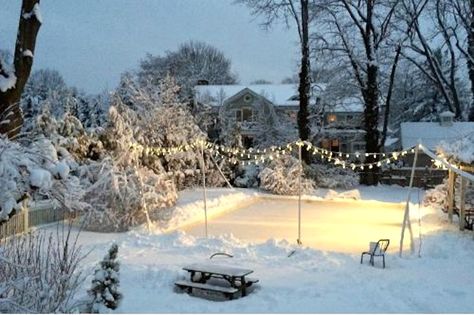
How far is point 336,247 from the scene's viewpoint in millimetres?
12602

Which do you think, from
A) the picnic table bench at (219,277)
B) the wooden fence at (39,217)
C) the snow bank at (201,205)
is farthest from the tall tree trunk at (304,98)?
the picnic table bench at (219,277)

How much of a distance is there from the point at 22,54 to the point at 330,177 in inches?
774

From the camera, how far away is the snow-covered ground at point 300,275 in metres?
8.01

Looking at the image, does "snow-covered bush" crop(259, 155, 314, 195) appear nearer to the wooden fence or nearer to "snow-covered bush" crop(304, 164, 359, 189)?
"snow-covered bush" crop(304, 164, 359, 189)

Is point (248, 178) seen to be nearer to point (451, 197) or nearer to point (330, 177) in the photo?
point (330, 177)

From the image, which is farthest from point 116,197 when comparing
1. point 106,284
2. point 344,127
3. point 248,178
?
point 344,127

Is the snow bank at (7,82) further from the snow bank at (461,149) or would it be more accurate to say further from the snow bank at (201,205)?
the snow bank at (461,149)

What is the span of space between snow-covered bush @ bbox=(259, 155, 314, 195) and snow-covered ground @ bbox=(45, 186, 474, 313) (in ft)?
29.1

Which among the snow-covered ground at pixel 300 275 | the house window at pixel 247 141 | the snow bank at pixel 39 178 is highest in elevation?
the house window at pixel 247 141

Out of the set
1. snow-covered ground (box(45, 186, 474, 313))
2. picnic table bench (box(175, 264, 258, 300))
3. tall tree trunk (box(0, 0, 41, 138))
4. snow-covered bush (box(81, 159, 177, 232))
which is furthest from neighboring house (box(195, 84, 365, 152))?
tall tree trunk (box(0, 0, 41, 138))

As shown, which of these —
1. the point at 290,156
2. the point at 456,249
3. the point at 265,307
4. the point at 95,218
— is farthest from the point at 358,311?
the point at 290,156

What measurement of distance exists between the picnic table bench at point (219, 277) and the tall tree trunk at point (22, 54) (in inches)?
144

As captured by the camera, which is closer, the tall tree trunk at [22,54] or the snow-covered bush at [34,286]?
the snow-covered bush at [34,286]

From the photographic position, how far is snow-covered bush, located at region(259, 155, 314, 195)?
74.2 ft
